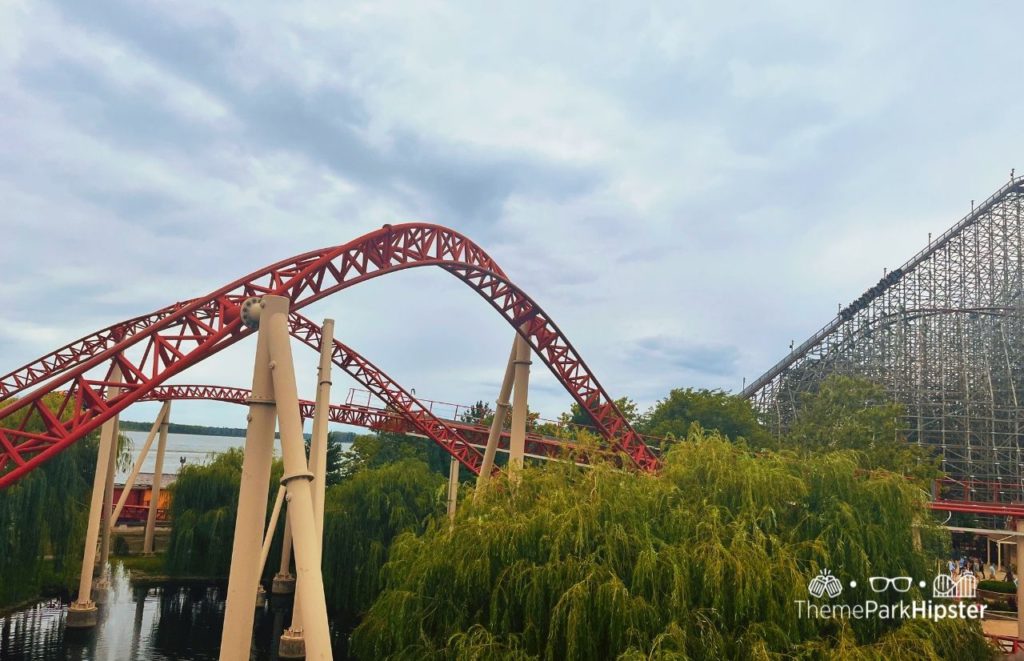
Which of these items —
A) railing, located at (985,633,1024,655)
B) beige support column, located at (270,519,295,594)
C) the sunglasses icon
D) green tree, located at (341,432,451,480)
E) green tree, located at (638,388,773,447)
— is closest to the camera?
the sunglasses icon

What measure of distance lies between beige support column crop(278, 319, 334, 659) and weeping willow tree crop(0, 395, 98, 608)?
7065 mm

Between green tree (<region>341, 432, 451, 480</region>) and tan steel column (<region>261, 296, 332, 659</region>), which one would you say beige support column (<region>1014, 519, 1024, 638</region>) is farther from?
green tree (<region>341, 432, 451, 480</region>)

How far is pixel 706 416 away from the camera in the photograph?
43219mm

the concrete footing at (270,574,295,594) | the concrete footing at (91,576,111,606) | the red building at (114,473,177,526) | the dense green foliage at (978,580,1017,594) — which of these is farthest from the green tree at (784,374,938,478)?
the red building at (114,473,177,526)

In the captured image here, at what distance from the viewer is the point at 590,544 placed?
8727 millimetres

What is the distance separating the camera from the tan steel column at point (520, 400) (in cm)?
1587

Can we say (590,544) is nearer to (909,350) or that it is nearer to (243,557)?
(243,557)

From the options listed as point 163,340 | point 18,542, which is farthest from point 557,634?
point 18,542

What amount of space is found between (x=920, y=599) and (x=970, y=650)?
2.80 ft

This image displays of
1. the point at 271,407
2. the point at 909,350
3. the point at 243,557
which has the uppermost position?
the point at 909,350

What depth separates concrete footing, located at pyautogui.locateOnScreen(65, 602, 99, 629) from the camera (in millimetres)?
17812

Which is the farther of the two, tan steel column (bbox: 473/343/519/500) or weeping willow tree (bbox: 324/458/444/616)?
weeping willow tree (bbox: 324/458/444/616)

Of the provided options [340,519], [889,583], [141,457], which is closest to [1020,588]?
[889,583]

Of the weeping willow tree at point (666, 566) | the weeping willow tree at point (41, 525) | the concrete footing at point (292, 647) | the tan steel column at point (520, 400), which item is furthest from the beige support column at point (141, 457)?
the weeping willow tree at point (666, 566)
